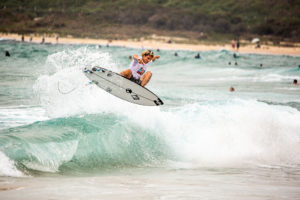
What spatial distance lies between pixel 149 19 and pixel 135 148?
4582 inches

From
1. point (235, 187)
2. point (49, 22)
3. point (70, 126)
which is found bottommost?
point (235, 187)

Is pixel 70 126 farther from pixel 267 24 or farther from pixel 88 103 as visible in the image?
pixel 267 24

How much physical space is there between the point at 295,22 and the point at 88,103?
11747 cm

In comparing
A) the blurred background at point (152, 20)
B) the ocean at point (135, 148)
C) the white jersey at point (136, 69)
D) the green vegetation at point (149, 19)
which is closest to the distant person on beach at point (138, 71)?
the white jersey at point (136, 69)

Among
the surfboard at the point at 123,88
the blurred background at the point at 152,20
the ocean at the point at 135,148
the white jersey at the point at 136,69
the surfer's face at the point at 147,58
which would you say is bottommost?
the ocean at the point at 135,148

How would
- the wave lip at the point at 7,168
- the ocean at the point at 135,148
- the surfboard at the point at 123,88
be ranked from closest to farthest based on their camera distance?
the ocean at the point at 135,148
the wave lip at the point at 7,168
the surfboard at the point at 123,88

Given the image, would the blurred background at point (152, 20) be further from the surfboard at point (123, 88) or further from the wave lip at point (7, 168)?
the wave lip at point (7, 168)

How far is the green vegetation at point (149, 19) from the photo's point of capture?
11275 centimetres

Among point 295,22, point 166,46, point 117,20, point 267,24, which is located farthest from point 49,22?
point 295,22

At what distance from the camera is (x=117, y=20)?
126 meters

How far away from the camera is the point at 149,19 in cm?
12494

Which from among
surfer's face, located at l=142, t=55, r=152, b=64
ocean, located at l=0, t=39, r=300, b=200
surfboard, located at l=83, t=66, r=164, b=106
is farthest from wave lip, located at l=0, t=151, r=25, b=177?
surfer's face, located at l=142, t=55, r=152, b=64

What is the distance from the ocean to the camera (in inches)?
325

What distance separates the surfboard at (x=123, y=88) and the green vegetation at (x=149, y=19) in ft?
301
